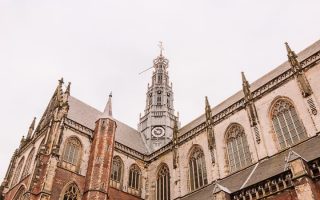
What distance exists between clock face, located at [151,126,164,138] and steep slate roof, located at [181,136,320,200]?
44.6 ft

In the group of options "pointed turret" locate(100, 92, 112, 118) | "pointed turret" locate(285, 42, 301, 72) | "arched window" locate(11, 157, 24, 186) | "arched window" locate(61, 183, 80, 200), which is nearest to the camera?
"pointed turret" locate(285, 42, 301, 72)

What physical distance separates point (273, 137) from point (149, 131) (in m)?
17.2

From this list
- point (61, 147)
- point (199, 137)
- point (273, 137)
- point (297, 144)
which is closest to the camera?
point (297, 144)

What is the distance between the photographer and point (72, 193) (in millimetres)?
21156

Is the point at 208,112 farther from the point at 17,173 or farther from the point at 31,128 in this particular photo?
the point at 31,128

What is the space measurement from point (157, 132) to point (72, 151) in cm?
1302

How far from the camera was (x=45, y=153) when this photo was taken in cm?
2073

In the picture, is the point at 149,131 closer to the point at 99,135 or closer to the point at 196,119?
the point at 196,119

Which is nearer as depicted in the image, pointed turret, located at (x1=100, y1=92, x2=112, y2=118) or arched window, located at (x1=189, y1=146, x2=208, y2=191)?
arched window, located at (x1=189, y1=146, x2=208, y2=191)

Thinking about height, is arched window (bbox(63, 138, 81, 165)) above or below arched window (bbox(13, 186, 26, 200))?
above

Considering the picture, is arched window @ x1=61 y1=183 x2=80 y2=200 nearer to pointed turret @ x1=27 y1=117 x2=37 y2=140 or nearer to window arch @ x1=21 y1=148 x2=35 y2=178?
window arch @ x1=21 y1=148 x2=35 y2=178

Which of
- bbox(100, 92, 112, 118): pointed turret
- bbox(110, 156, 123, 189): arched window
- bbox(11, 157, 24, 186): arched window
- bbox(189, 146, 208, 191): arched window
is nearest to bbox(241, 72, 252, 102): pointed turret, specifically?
bbox(189, 146, 208, 191): arched window

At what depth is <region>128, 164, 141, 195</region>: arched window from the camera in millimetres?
25517

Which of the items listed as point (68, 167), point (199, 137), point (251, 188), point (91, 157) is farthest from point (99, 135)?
point (251, 188)
